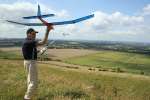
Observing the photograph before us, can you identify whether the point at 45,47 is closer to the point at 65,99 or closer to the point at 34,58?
the point at 34,58

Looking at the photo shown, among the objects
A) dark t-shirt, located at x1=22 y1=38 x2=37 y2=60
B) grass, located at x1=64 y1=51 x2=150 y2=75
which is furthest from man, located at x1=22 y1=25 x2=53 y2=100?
grass, located at x1=64 y1=51 x2=150 y2=75

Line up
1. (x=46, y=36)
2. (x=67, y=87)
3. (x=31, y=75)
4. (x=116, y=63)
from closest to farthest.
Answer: (x=46, y=36)
(x=31, y=75)
(x=67, y=87)
(x=116, y=63)

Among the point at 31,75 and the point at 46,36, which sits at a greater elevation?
the point at 46,36

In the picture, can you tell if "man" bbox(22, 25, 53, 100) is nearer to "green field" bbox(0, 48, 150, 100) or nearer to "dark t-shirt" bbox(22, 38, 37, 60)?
"dark t-shirt" bbox(22, 38, 37, 60)

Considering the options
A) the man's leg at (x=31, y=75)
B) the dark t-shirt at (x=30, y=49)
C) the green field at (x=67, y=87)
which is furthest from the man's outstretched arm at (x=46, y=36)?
the green field at (x=67, y=87)

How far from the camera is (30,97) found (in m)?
7.25

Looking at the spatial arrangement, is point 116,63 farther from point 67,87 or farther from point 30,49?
point 30,49

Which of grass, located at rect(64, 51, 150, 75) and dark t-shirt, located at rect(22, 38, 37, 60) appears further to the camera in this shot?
grass, located at rect(64, 51, 150, 75)

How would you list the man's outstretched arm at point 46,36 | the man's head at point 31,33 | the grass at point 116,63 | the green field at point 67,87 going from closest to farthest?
the man's outstretched arm at point 46,36 → the man's head at point 31,33 → the green field at point 67,87 → the grass at point 116,63

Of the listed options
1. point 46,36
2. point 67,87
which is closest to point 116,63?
point 67,87

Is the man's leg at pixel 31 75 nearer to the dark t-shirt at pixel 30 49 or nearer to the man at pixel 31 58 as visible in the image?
the man at pixel 31 58

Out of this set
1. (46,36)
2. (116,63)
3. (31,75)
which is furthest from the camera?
(116,63)

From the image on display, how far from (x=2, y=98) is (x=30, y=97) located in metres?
0.91

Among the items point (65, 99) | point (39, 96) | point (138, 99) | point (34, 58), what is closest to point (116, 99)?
point (138, 99)
